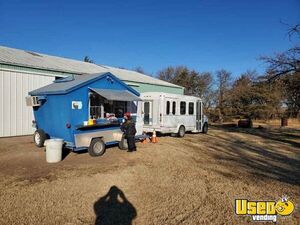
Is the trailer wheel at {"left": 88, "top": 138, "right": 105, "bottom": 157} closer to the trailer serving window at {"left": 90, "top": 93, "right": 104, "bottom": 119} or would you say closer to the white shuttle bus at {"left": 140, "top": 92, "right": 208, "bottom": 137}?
the trailer serving window at {"left": 90, "top": 93, "right": 104, "bottom": 119}

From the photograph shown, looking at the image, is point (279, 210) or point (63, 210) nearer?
point (63, 210)

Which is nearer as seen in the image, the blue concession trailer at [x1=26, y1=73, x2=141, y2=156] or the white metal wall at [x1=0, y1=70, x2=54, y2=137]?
the blue concession trailer at [x1=26, y1=73, x2=141, y2=156]

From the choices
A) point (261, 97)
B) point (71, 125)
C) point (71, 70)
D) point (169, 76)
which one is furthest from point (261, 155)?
point (169, 76)

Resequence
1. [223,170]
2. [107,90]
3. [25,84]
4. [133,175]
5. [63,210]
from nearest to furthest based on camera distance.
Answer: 1. [63,210]
2. [133,175]
3. [223,170]
4. [107,90]
5. [25,84]

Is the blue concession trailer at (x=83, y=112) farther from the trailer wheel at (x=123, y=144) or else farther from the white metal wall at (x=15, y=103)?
the white metal wall at (x=15, y=103)

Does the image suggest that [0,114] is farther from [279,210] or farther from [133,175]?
[279,210]

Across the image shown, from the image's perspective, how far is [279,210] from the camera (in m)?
5.01

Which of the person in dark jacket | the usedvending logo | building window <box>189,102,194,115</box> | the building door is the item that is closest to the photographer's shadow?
the usedvending logo

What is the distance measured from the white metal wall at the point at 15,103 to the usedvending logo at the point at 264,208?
40.9ft

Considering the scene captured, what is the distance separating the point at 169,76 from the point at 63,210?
46694mm

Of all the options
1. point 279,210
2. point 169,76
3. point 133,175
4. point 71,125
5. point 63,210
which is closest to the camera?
point 63,210

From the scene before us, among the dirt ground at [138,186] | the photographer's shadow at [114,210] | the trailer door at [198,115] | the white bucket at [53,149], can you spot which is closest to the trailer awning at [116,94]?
the dirt ground at [138,186]

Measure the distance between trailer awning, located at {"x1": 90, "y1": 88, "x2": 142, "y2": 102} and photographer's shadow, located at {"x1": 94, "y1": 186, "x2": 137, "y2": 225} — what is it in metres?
4.55

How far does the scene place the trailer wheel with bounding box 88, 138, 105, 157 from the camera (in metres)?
9.15
